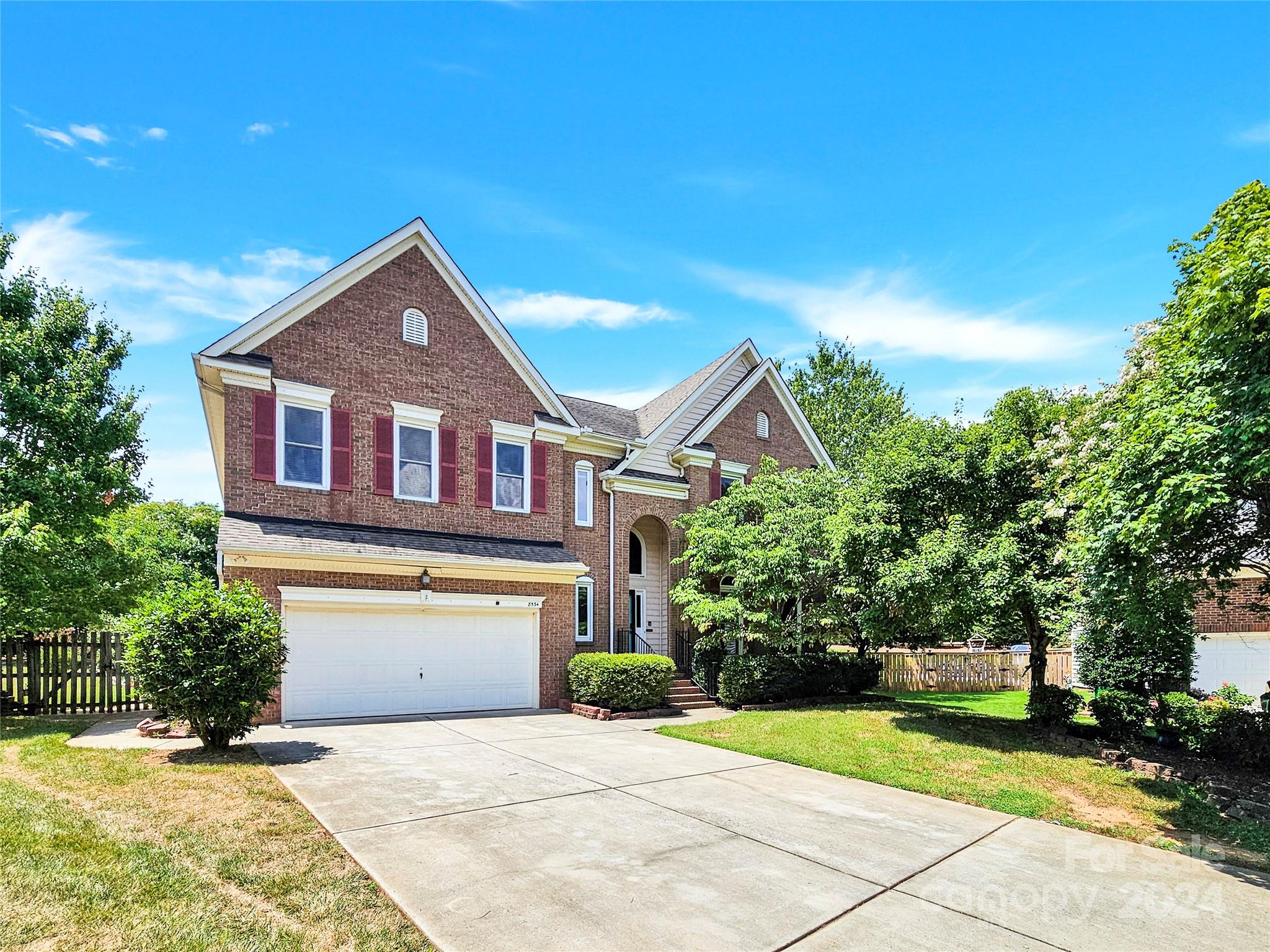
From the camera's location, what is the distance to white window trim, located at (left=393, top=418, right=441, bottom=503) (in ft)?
50.6

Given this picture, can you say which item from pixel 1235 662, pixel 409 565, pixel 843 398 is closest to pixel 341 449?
pixel 409 565

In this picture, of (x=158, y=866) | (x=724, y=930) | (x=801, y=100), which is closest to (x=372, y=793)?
(x=158, y=866)

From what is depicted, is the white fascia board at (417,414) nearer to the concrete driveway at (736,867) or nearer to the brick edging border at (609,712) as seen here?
the brick edging border at (609,712)

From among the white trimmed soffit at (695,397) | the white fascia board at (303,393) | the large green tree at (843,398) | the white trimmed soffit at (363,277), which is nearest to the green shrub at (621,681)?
the white trimmed soffit at (695,397)

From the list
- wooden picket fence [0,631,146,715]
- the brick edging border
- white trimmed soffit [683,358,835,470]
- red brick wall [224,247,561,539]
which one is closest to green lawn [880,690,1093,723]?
the brick edging border

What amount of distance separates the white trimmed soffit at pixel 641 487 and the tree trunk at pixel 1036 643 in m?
9.53

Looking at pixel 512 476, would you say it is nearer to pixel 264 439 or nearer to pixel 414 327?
pixel 414 327

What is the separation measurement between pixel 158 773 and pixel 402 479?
7.94m

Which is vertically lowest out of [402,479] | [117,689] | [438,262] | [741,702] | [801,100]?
[741,702]

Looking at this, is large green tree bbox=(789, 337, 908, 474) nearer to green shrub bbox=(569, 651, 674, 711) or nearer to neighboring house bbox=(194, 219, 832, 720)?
neighboring house bbox=(194, 219, 832, 720)

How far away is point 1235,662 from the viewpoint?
1758 cm

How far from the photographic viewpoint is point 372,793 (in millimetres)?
7945

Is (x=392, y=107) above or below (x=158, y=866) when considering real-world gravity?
above

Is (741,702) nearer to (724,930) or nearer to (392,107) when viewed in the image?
(724,930)
